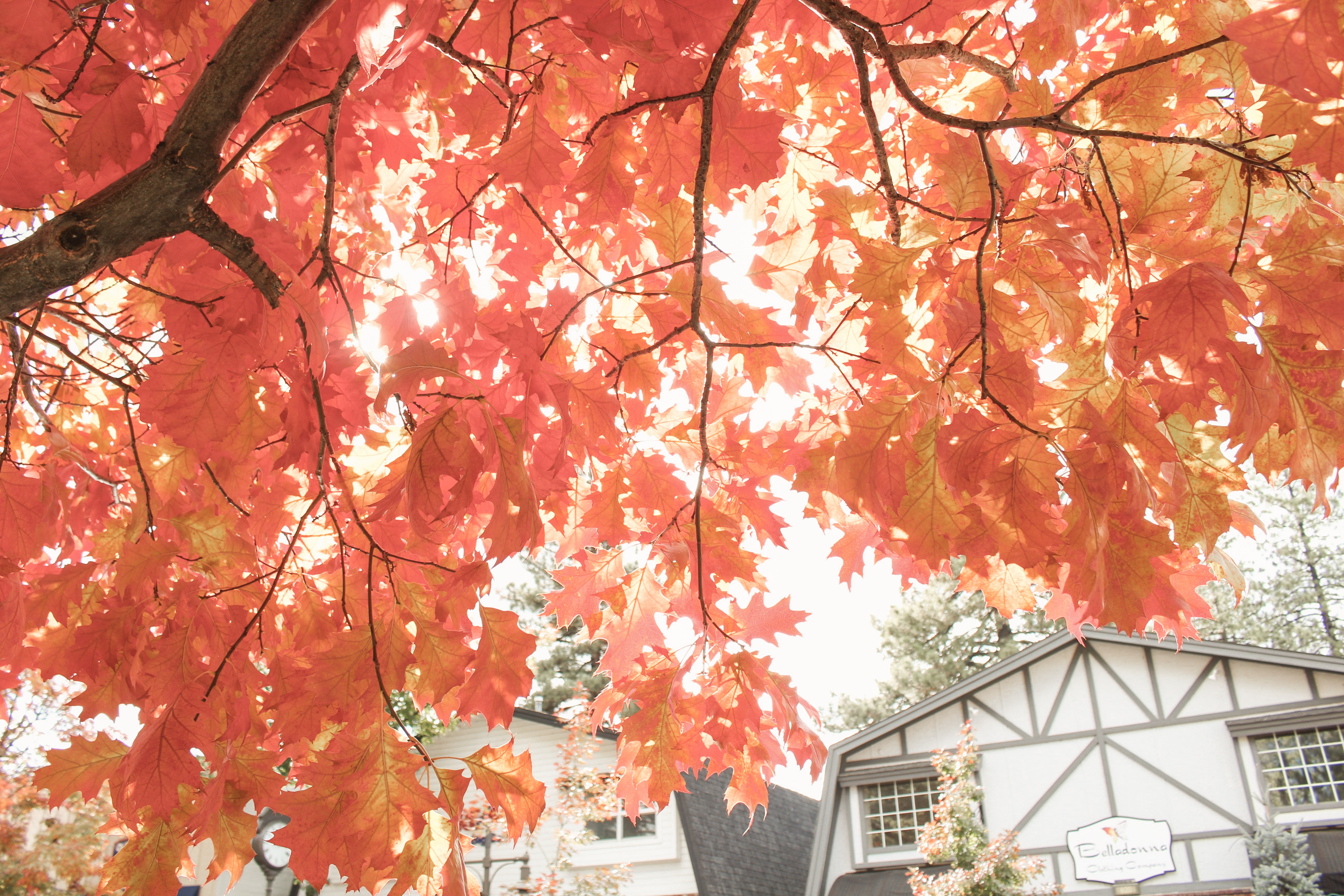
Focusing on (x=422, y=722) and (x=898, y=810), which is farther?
(x=422, y=722)

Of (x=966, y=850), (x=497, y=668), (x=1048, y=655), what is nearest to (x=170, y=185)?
(x=497, y=668)

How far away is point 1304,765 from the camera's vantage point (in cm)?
961

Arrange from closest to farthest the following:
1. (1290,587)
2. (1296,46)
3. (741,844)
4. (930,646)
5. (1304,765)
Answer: (1296,46), (1304,765), (741,844), (1290,587), (930,646)

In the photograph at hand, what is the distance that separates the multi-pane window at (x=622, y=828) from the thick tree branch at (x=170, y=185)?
12.4m

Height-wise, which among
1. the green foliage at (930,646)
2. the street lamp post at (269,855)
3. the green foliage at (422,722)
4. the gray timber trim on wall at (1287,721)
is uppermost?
the green foliage at (930,646)

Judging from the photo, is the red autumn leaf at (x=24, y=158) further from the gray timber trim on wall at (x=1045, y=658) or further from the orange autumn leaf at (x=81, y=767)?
the gray timber trim on wall at (x=1045, y=658)

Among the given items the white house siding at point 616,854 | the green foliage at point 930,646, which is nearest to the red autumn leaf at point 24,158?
the white house siding at point 616,854

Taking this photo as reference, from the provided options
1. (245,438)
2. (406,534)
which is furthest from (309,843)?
(245,438)

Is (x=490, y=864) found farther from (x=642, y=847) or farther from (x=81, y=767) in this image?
(x=81, y=767)

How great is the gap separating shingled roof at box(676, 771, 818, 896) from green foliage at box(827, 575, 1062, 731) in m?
8.31

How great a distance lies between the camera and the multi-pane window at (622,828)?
1266 cm

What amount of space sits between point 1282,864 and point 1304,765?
5.10ft

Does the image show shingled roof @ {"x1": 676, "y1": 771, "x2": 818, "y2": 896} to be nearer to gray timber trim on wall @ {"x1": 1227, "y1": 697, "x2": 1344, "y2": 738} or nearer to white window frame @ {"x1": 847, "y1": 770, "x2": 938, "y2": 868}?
white window frame @ {"x1": 847, "y1": 770, "x2": 938, "y2": 868}

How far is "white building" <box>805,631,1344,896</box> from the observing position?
9.64 metres
